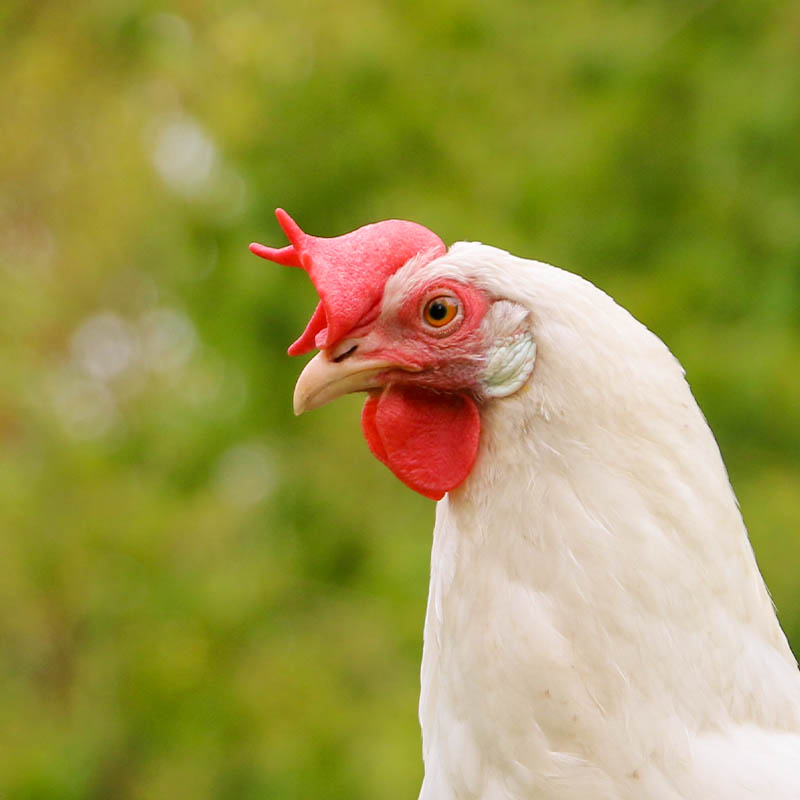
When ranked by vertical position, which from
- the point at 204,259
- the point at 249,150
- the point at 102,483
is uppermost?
the point at 249,150

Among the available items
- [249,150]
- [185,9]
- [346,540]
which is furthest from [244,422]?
[185,9]

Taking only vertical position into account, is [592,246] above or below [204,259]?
above

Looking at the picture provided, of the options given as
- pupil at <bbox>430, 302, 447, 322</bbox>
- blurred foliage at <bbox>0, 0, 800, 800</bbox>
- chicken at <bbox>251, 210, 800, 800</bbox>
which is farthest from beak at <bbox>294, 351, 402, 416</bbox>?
blurred foliage at <bbox>0, 0, 800, 800</bbox>

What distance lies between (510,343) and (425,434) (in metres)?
0.23

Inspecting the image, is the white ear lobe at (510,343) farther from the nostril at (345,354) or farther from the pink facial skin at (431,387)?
the nostril at (345,354)

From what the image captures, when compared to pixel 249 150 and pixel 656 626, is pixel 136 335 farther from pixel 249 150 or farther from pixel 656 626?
pixel 656 626

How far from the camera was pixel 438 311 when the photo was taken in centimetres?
215

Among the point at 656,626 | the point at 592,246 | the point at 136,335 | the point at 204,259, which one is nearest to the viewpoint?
the point at 656,626

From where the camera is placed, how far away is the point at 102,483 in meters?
6.84

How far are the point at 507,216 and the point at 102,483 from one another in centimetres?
262

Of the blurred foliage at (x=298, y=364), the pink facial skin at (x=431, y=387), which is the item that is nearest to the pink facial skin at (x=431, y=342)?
the pink facial skin at (x=431, y=387)

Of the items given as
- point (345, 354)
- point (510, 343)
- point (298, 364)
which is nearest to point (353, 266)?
point (345, 354)

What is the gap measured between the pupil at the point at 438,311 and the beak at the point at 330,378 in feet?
0.34

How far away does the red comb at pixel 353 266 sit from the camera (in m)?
2.15
